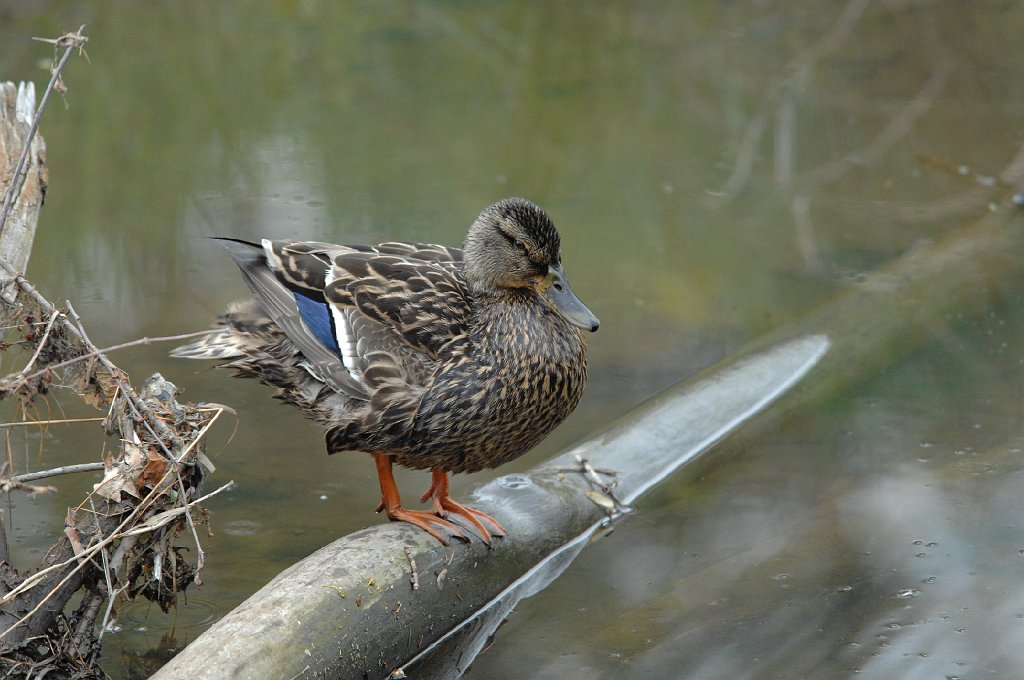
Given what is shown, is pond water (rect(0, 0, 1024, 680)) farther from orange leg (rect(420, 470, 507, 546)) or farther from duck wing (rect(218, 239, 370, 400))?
duck wing (rect(218, 239, 370, 400))

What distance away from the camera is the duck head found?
3.54 metres

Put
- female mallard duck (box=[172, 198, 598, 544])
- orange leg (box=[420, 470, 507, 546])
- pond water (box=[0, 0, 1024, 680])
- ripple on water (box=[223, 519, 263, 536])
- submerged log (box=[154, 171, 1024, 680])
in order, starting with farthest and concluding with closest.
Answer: ripple on water (box=[223, 519, 263, 536])
pond water (box=[0, 0, 1024, 680])
orange leg (box=[420, 470, 507, 546])
female mallard duck (box=[172, 198, 598, 544])
submerged log (box=[154, 171, 1024, 680])

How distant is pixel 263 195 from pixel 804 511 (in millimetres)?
4073

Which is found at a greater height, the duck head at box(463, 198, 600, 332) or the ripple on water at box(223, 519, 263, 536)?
the duck head at box(463, 198, 600, 332)

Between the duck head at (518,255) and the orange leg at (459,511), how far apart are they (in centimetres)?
61

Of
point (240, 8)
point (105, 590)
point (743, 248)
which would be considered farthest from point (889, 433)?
point (240, 8)

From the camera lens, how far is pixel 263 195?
7168 mm

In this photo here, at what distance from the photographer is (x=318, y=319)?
3.58 m

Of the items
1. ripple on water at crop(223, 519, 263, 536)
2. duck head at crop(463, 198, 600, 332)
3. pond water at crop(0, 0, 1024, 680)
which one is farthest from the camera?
ripple on water at crop(223, 519, 263, 536)

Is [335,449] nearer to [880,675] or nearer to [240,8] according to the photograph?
[880,675]

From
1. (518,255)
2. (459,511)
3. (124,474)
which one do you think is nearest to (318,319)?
(518,255)

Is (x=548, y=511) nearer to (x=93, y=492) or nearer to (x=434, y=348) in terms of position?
(x=434, y=348)

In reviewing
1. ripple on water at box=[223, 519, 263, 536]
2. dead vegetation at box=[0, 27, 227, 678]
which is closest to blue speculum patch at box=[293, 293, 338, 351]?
dead vegetation at box=[0, 27, 227, 678]

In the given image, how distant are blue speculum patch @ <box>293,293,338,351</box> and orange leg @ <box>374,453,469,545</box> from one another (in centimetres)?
39
